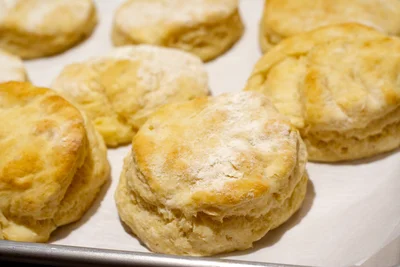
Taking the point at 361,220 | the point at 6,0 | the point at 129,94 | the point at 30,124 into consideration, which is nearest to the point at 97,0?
the point at 6,0

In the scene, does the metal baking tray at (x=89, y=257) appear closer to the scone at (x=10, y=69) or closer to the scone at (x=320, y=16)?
the scone at (x=10, y=69)

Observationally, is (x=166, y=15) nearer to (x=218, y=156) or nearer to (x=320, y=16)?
(x=320, y=16)

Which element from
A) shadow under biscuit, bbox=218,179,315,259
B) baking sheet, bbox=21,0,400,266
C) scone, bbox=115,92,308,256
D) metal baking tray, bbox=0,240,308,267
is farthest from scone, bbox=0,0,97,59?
shadow under biscuit, bbox=218,179,315,259

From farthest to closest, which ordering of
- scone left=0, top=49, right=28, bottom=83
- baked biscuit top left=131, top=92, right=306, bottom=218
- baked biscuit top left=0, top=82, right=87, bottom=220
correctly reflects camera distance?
scone left=0, top=49, right=28, bottom=83 → baked biscuit top left=0, top=82, right=87, bottom=220 → baked biscuit top left=131, top=92, right=306, bottom=218

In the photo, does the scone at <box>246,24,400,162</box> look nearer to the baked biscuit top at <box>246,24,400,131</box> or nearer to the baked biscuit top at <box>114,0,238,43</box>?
the baked biscuit top at <box>246,24,400,131</box>

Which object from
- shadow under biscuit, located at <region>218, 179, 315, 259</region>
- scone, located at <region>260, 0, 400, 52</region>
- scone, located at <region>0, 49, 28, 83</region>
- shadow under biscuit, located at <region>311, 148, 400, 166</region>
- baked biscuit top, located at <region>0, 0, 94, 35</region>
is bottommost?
shadow under biscuit, located at <region>218, 179, 315, 259</region>

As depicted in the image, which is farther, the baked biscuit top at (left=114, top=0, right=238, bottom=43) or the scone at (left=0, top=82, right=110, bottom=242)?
the baked biscuit top at (left=114, top=0, right=238, bottom=43)

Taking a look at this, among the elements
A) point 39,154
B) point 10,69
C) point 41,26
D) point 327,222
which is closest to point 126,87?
point 39,154
